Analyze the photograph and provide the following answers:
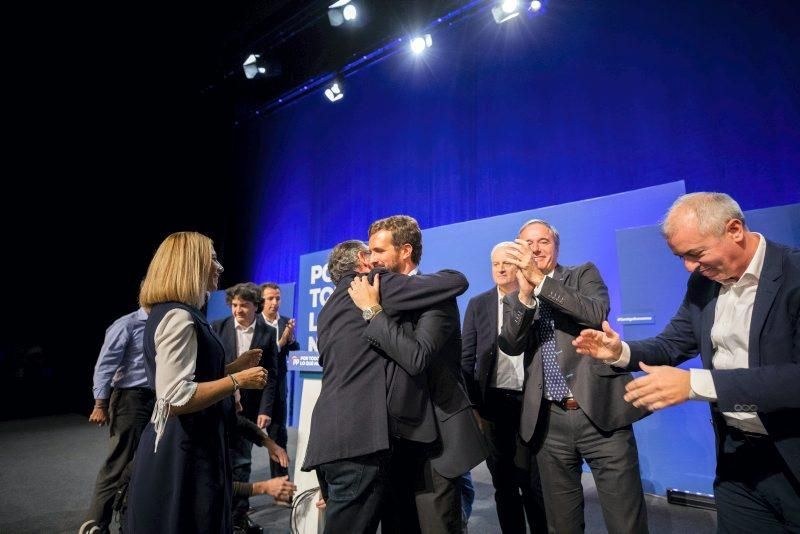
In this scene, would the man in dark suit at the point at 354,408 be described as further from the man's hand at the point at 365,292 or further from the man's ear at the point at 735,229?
the man's ear at the point at 735,229

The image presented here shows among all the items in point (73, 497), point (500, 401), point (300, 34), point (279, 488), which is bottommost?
point (73, 497)

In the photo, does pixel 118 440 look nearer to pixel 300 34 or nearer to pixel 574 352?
pixel 574 352

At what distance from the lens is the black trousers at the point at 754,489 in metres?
1.26

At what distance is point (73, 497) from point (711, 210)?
4.82m

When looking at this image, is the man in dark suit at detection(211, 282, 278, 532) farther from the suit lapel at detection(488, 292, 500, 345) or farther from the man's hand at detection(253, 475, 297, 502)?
the suit lapel at detection(488, 292, 500, 345)

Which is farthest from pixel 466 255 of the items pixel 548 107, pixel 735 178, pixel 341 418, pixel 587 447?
pixel 341 418

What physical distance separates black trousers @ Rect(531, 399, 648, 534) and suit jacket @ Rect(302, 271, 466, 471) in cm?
77

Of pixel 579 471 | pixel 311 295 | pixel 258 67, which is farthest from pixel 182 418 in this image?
pixel 258 67

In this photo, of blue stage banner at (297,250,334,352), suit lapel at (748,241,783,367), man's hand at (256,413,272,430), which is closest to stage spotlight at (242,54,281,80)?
blue stage banner at (297,250,334,352)

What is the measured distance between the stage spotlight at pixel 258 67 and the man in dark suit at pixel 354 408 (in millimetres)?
6557

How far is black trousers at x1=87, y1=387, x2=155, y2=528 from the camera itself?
2.62 m

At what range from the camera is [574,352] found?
5.86 ft

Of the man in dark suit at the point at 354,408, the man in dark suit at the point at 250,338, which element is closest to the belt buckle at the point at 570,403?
the man in dark suit at the point at 354,408

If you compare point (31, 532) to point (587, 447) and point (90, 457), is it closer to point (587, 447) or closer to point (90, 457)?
point (90, 457)
